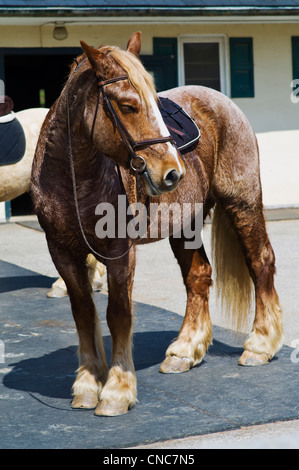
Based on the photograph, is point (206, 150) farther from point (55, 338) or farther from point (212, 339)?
point (55, 338)

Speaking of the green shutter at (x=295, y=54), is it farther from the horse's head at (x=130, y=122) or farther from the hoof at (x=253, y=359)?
the horse's head at (x=130, y=122)

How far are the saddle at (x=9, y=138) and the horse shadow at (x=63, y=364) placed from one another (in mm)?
2097

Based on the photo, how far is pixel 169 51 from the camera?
12055mm

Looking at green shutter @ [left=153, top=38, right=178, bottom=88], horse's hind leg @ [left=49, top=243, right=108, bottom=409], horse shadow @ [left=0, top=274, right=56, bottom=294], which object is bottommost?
horse shadow @ [left=0, top=274, right=56, bottom=294]

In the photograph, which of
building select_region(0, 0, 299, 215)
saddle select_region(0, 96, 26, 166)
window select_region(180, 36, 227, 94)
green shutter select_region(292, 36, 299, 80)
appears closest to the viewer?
saddle select_region(0, 96, 26, 166)

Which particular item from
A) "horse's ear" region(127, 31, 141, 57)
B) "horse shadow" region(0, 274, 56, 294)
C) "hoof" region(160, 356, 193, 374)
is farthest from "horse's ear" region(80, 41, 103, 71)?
"horse shadow" region(0, 274, 56, 294)

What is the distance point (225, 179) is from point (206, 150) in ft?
0.81

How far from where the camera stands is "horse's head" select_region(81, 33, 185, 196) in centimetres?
333

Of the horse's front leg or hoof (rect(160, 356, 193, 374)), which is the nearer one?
the horse's front leg

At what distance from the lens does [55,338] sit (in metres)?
5.34

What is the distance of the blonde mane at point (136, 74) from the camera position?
3.37 m

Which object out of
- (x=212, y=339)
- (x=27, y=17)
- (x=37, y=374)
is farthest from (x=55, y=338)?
(x=27, y=17)

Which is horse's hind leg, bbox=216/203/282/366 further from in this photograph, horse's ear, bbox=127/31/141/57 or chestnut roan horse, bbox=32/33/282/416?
horse's ear, bbox=127/31/141/57

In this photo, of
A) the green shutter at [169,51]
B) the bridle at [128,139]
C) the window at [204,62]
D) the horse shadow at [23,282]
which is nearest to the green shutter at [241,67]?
the window at [204,62]
